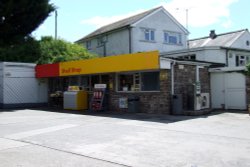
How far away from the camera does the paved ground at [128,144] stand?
7.45 meters

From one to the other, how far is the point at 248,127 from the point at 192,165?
5789mm

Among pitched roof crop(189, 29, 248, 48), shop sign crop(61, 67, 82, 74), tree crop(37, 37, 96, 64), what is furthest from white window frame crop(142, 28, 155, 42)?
shop sign crop(61, 67, 82, 74)

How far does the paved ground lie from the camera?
24.4 ft

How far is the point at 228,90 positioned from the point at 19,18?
20471 millimetres

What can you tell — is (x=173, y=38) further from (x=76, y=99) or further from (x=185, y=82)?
(x=185, y=82)

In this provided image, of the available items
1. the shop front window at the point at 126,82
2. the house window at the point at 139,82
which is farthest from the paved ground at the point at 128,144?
the shop front window at the point at 126,82

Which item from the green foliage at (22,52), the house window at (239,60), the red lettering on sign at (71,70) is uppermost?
the green foliage at (22,52)

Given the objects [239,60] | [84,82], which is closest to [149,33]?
[239,60]

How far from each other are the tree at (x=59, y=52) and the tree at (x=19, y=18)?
1.88 meters

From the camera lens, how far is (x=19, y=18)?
104 ft

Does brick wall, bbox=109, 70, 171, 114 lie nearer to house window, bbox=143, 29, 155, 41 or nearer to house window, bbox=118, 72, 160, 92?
house window, bbox=118, 72, 160, 92

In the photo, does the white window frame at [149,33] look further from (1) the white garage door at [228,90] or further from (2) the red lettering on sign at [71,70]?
(1) the white garage door at [228,90]

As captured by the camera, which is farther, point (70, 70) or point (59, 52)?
point (59, 52)

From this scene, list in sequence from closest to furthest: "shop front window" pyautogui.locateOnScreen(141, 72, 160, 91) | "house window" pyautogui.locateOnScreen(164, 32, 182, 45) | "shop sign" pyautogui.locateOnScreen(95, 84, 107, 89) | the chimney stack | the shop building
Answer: the shop building
"shop front window" pyautogui.locateOnScreen(141, 72, 160, 91)
"shop sign" pyautogui.locateOnScreen(95, 84, 107, 89)
the chimney stack
"house window" pyautogui.locateOnScreen(164, 32, 182, 45)
